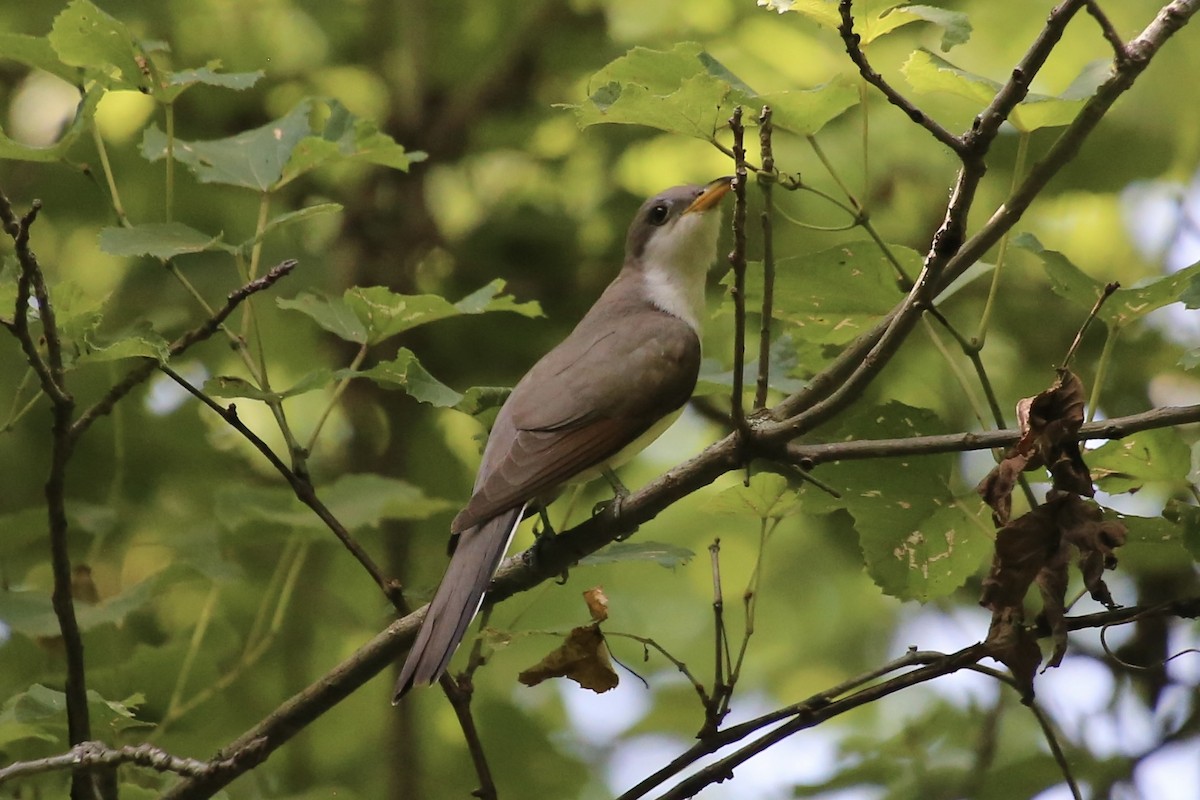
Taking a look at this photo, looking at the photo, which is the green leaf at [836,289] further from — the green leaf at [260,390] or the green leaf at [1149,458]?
the green leaf at [260,390]

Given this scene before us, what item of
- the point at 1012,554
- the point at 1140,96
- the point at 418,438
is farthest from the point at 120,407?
the point at 1140,96

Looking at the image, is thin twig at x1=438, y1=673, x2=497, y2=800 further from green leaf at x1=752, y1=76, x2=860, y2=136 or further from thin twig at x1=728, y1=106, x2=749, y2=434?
green leaf at x1=752, y1=76, x2=860, y2=136

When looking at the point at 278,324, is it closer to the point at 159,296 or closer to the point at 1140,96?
the point at 159,296

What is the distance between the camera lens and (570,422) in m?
3.83

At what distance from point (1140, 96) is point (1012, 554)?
147 inches

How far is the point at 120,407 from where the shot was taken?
4531 millimetres

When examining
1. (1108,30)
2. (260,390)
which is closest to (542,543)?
(260,390)

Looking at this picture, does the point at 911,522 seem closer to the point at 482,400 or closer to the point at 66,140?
the point at 482,400

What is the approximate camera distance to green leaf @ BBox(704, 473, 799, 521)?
3.07 m

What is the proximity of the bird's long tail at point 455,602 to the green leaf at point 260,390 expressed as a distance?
21.5 inches

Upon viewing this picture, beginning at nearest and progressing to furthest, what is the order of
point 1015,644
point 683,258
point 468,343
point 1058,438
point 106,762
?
point 106,762
point 1058,438
point 1015,644
point 683,258
point 468,343

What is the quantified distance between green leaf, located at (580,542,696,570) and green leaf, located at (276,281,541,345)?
68cm

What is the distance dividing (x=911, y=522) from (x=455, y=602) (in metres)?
1.03

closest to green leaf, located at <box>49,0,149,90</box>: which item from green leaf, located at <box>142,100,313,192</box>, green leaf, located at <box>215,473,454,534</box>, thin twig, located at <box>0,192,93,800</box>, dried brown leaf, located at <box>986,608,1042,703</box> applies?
green leaf, located at <box>142,100,313,192</box>
